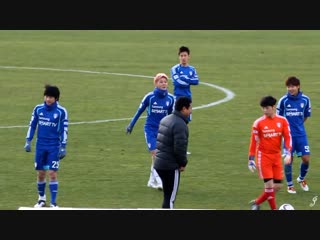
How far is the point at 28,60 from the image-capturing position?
45250mm

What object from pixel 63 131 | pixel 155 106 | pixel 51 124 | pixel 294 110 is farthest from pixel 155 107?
pixel 294 110

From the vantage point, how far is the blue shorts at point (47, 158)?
17828 mm

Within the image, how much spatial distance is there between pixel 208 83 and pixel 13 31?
29.4m

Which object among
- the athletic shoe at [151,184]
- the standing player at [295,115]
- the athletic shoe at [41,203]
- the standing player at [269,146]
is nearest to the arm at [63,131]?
the athletic shoe at [41,203]

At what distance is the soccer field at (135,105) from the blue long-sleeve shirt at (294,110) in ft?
4.22

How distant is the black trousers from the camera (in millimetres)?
16703

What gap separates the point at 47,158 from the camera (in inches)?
706

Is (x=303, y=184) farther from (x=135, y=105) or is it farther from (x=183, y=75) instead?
(x=135, y=105)

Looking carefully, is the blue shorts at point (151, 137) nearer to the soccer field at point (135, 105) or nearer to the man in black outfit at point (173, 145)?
the soccer field at point (135, 105)

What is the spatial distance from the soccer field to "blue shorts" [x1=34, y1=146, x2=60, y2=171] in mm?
831

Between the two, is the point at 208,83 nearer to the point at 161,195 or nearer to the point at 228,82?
the point at 228,82

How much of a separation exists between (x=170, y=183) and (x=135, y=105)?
14.8 m

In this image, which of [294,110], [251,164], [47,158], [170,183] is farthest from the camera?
[294,110]

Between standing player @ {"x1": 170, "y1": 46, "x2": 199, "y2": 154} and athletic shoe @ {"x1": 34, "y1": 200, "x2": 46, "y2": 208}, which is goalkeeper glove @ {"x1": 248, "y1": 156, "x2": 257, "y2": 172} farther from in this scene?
standing player @ {"x1": 170, "y1": 46, "x2": 199, "y2": 154}
